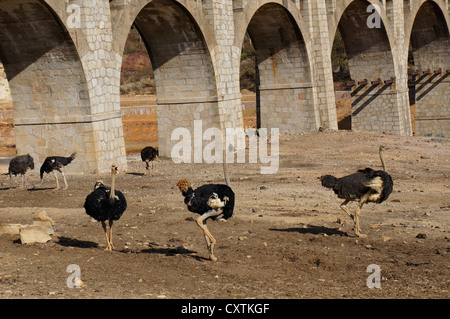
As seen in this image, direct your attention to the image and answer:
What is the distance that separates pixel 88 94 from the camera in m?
15.1

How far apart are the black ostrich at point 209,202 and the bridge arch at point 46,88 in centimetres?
789

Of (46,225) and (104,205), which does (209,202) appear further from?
(46,225)

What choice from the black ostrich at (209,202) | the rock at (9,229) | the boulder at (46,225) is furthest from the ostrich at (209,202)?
the rock at (9,229)

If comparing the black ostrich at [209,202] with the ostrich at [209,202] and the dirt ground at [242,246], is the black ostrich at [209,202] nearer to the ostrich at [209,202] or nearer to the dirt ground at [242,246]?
the ostrich at [209,202]

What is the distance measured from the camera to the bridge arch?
14594 millimetres

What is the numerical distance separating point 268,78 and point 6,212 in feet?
53.6

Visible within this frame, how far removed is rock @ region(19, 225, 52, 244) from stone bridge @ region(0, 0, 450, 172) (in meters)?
6.59

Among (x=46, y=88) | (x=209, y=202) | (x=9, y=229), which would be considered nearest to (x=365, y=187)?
(x=209, y=202)

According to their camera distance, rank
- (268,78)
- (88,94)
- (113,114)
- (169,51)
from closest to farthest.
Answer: (88,94)
(113,114)
(169,51)
(268,78)

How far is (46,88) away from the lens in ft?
50.5

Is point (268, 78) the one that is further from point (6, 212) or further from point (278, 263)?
point (278, 263)

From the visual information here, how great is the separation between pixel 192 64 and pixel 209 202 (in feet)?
41.8

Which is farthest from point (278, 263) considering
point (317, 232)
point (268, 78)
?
point (268, 78)

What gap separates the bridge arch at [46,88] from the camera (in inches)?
575
